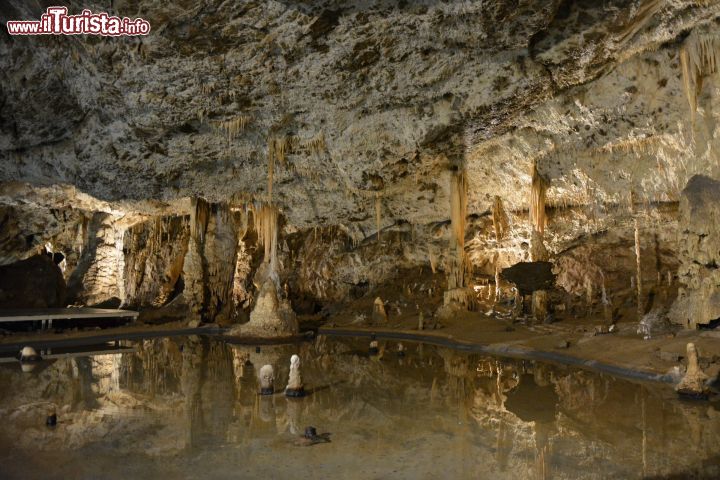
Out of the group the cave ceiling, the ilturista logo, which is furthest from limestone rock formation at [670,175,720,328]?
the ilturista logo

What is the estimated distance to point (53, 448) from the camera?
19.9 ft

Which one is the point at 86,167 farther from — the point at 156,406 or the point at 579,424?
the point at 579,424

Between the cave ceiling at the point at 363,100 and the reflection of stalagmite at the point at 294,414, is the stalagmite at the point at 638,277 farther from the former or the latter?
the reflection of stalagmite at the point at 294,414

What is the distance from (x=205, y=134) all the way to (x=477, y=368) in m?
9.20

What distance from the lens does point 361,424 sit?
23.1ft

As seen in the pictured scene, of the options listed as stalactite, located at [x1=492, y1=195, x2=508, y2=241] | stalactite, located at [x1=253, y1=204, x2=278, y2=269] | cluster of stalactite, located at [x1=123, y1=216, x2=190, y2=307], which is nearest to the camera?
stalactite, located at [x1=492, y1=195, x2=508, y2=241]

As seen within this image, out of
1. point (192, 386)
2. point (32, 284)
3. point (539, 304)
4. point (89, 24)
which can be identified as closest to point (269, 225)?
point (539, 304)

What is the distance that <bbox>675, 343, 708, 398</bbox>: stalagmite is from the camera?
7.75 meters

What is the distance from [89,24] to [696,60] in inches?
432

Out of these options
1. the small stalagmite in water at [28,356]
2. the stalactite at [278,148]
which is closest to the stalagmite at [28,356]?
the small stalagmite in water at [28,356]

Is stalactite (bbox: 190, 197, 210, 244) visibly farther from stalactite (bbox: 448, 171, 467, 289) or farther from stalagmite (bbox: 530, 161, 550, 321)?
stalagmite (bbox: 530, 161, 550, 321)

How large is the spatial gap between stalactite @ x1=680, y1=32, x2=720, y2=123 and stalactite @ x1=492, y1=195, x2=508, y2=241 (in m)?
7.73

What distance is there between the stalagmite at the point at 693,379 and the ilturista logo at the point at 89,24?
33.8 feet

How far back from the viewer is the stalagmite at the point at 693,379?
775cm
